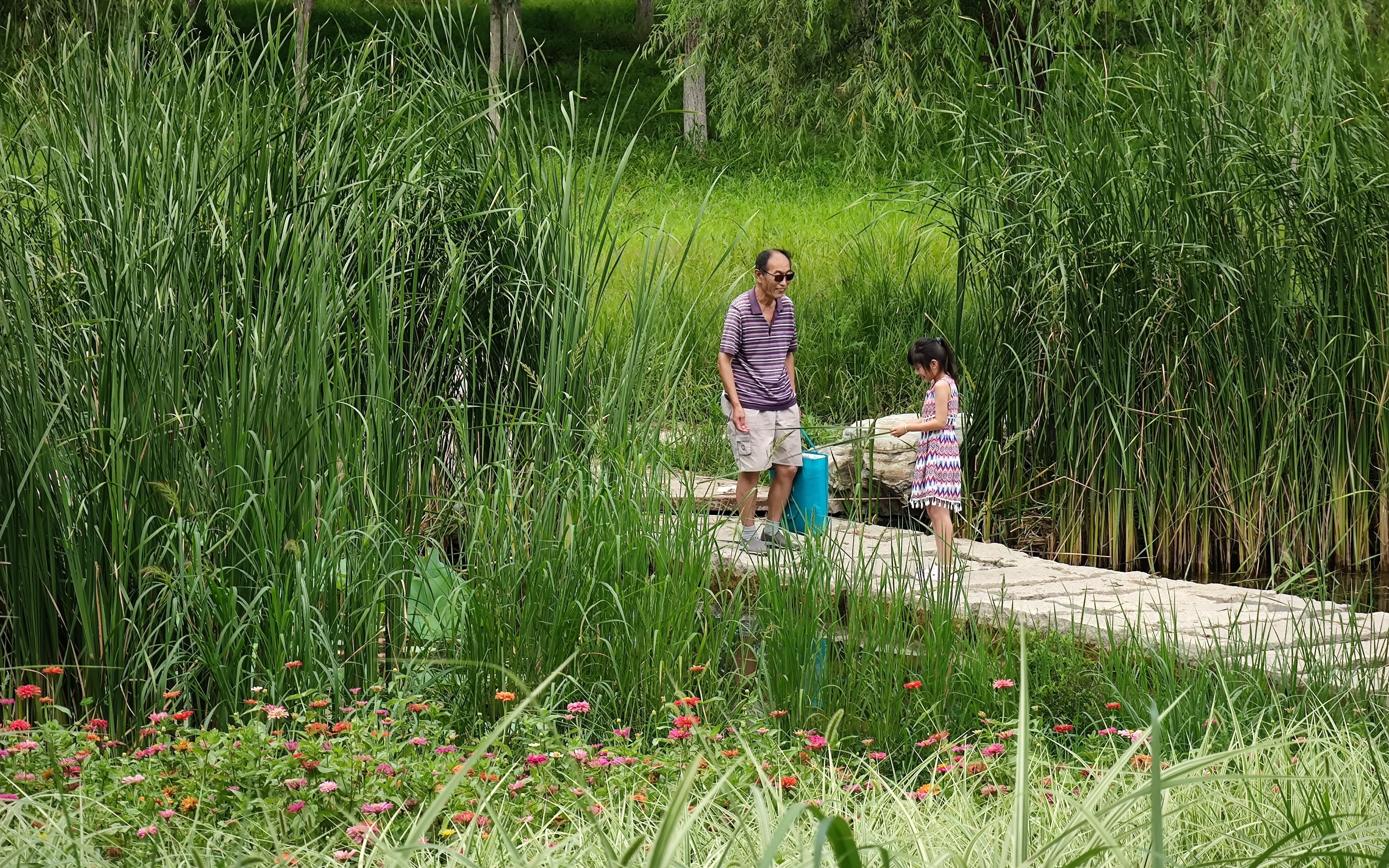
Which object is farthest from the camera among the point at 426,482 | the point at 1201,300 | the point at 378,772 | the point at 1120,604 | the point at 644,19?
the point at 644,19

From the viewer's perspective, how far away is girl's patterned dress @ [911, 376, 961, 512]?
263 inches

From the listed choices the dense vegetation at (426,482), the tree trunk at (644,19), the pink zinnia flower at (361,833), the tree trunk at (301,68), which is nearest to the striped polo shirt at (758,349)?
the dense vegetation at (426,482)

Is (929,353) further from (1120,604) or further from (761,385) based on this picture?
(1120,604)

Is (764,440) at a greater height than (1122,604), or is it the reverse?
(764,440)

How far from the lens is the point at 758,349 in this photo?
6906 mm

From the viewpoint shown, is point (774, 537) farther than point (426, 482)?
Yes

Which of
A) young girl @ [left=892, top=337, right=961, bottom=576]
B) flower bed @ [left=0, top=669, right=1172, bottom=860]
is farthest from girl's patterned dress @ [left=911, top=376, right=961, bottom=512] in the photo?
flower bed @ [left=0, top=669, right=1172, bottom=860]

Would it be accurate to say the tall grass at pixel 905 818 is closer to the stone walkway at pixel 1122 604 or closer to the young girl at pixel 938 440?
the stone walkway at pixel 1122 604

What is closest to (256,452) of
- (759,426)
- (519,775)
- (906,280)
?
(519,775)

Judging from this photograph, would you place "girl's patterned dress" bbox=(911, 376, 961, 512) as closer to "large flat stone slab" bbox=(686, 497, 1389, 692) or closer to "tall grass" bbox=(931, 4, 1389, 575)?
"large flat stone slab" bbox=(686, 497, 1389, 692)

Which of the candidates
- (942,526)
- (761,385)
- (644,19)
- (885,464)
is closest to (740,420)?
(761,385)

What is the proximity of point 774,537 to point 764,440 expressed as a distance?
82.7 inches

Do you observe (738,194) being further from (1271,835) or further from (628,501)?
(1271,835)

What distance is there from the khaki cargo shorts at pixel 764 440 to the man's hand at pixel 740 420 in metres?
0.02
